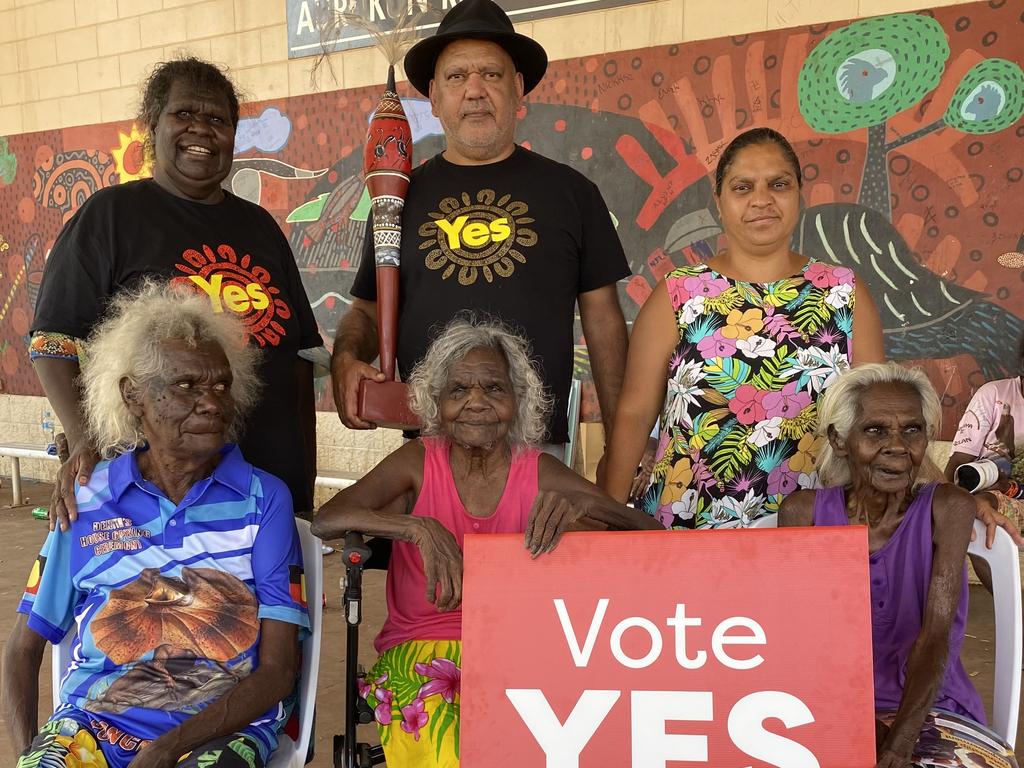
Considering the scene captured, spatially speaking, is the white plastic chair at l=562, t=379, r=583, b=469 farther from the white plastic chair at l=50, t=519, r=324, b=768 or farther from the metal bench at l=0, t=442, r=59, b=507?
the metal bench at l=0, t=442, r=59, b=507

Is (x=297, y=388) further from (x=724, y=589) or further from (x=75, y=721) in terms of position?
(x=724, y=589)

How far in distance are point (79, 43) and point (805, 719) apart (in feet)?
25.5

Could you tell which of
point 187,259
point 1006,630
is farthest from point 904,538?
point 187,259

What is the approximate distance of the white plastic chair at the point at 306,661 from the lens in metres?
2.01

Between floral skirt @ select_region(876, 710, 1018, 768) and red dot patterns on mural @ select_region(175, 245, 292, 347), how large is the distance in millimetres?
1793

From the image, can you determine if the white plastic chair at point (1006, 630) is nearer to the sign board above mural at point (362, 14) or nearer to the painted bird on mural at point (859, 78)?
the painted bird on mural at point (859, 78)

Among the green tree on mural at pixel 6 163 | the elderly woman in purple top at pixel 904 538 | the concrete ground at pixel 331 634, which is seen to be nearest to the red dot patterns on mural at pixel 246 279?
the elderly woman in purple top at pixel 904 538

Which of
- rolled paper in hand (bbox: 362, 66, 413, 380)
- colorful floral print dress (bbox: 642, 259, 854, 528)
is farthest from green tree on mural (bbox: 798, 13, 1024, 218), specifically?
rolled paper in hand (bbox: 362, 66, 413, 380)

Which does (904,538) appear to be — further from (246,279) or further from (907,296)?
(907,296)

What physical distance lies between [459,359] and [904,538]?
3.52ft

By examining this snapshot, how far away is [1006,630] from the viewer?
6.65ft

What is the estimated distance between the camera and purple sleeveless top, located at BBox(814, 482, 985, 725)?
1954 mm

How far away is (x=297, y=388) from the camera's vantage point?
270cm

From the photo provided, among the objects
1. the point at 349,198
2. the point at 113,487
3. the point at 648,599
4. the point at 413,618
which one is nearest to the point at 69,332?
the point at 113,487
